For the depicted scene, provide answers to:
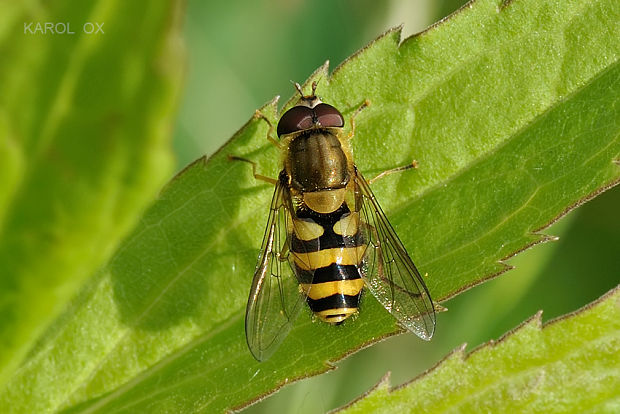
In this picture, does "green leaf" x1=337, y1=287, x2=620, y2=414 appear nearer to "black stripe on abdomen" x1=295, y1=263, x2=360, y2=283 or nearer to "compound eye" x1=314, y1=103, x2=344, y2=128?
"black stripe on abdomen" x1=295, y1=263, x2=360, y2=283

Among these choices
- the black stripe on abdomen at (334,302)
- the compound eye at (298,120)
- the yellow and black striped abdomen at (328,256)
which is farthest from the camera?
the compound eye at (298,120)

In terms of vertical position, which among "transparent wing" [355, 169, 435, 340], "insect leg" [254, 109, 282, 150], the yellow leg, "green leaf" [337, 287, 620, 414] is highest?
"insect leg" [254, 109, 282, 150]

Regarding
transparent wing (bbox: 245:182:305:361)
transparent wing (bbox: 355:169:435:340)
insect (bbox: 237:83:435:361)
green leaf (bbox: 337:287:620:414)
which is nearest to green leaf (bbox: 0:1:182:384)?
transparent wing (bbox: 245:182:305:361)

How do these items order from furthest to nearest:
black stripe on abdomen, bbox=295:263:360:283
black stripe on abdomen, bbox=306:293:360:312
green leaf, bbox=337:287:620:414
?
1. black stripe on abdomen, bbox=295:263:360:283
2. black stripe on abdomen, bbox=306:293:360:312
3. green leaf, bbox=337:287:620:414

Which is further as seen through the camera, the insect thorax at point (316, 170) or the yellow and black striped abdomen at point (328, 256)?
the insect thorax at point (316, 170)

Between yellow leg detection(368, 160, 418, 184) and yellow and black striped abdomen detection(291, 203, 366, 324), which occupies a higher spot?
yellow leg detection(368, 160, 418, 184)

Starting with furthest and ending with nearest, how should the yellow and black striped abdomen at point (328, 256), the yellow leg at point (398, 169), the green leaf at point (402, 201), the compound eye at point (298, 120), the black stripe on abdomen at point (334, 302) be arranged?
the compound eye at point (298, 120) < the yellow and black striped abdomen at point (328, 256) < the black stripe on abdomen at point (334, 302) < the yellow leg at point (398, 169) < the green leaf at point (402, 201)

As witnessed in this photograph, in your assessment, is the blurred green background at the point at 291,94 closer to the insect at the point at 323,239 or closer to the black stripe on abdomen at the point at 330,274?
the insect at the point at 323,239

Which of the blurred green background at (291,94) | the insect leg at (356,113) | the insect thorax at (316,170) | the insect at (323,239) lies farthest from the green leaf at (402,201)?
the blurred green background at (291,94)

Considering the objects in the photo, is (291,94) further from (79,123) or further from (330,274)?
(79,123)
